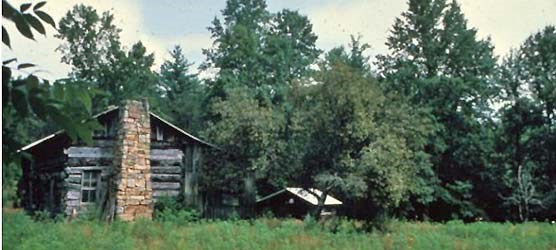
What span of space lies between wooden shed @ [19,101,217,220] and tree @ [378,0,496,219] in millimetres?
9033

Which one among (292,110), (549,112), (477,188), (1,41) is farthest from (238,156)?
(1,41)

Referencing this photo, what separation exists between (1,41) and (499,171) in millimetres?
20830

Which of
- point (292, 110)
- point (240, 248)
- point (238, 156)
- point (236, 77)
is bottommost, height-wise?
point (240, 248)

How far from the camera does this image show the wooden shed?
12.6 meters

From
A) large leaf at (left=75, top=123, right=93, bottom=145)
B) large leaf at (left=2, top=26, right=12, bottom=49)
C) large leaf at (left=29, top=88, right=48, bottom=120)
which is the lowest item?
large leaf at (left=75, top=123, right=93, bottom=145)

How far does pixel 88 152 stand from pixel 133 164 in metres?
1.13

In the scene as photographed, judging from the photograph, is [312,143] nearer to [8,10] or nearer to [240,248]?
[240,248]

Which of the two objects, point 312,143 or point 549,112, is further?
point 549,112

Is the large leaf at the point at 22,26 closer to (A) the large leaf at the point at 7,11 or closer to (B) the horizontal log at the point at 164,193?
A: (A) the large leaf at the point at 7,11

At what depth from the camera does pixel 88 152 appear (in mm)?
13156

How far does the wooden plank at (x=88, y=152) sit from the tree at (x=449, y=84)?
10.6 meters

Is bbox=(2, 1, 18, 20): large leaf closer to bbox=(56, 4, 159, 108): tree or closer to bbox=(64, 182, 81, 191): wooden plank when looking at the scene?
bbox=(64, 182, 81, 191): wooden plank

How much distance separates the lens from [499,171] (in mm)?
20422

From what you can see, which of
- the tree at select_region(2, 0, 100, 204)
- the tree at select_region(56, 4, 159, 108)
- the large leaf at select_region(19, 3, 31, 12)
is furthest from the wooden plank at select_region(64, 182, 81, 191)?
the large leaf at select_region(19, 3, 31, 12)
